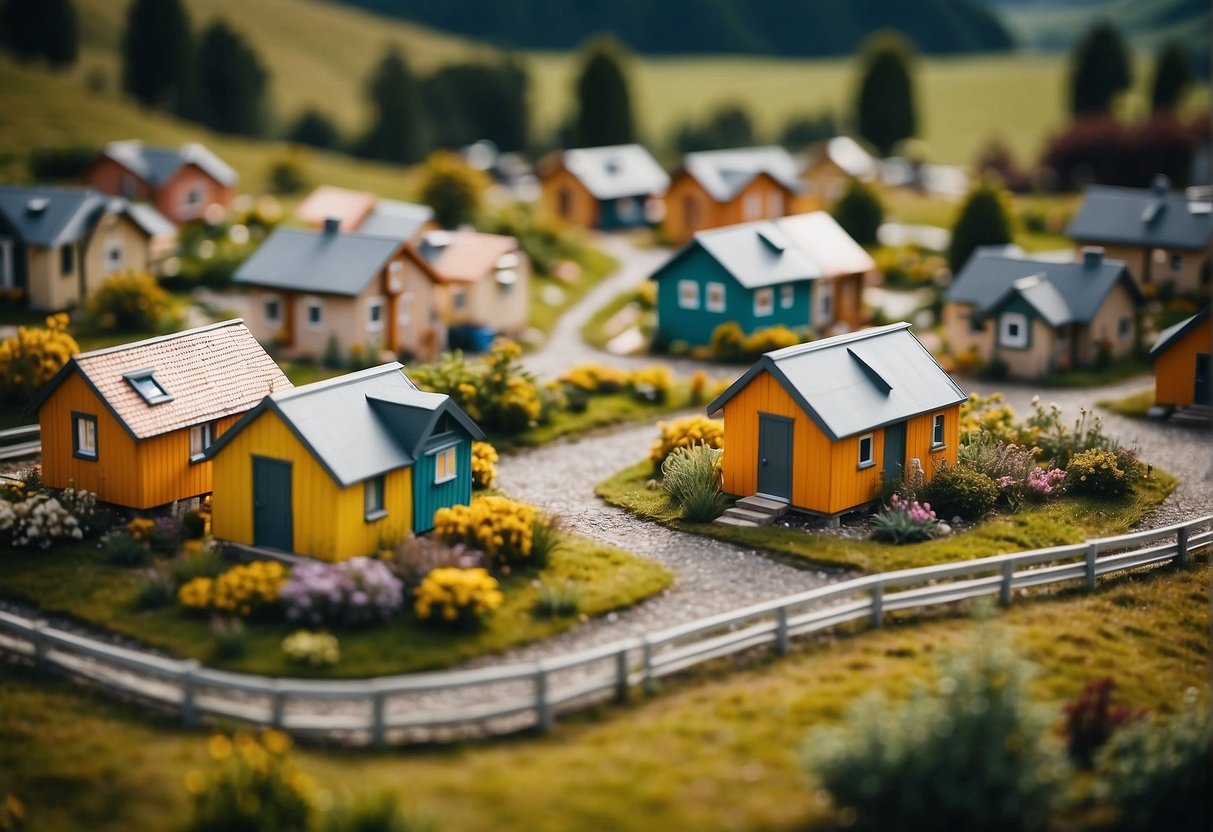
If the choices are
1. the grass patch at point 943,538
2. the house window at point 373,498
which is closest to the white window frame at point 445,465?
the house window at point 373,498

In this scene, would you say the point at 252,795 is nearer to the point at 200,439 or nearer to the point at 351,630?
the point at 351,630

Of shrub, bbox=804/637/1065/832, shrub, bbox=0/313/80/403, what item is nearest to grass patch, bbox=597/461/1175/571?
shrub, bbox=804/637/1065/832

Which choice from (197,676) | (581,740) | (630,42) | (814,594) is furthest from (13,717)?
(630,42)

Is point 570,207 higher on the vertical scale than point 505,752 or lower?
higher

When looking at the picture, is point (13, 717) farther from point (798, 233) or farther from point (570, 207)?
point (570, 207)

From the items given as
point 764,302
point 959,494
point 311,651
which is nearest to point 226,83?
point 764,302

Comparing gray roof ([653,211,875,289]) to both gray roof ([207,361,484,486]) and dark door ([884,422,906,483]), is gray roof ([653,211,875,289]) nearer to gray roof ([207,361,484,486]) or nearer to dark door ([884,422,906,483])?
dark door ([884,422,906,483])
